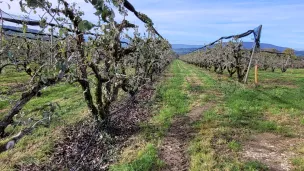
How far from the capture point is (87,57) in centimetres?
454

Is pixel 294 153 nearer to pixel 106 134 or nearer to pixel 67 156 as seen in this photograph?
pixel 106 134

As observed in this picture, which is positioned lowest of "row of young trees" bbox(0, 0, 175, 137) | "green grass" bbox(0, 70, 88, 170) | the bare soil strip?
"green grass" bbox(0, 70, 88, 170)

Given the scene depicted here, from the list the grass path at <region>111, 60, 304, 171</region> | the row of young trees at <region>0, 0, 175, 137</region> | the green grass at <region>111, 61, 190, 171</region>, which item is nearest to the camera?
the row of young trees at <region>0, 0, 175, 137</region>

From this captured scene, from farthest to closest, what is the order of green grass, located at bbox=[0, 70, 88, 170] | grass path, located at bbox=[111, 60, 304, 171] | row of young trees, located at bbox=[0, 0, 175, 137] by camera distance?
green grass, located at bbox=[0, 70, 88, 170], grass path, located at bbox=[111, 60, 304, 171], row of young trees, located at bbox=[0, 0, 175, 137]

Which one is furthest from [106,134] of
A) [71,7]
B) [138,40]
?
[138,40]

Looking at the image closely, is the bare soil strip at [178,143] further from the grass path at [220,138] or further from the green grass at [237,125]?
the green grass at [237,125]

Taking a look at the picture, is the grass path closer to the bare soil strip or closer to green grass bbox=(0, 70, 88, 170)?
the bare soil strip

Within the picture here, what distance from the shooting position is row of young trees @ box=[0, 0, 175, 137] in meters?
3.44

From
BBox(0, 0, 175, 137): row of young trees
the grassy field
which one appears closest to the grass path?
the grassy field

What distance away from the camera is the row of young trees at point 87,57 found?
344cm

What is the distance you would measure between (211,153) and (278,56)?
73759 millimetres

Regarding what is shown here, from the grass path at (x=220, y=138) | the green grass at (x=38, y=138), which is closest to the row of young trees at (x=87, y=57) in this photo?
the green grass at (x=38, y=138)

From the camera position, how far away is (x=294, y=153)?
29.6 feet

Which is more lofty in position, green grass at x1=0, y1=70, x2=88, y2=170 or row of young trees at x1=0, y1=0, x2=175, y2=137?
row of young trees at x1=0, y1=0, x2=175, y2=137
